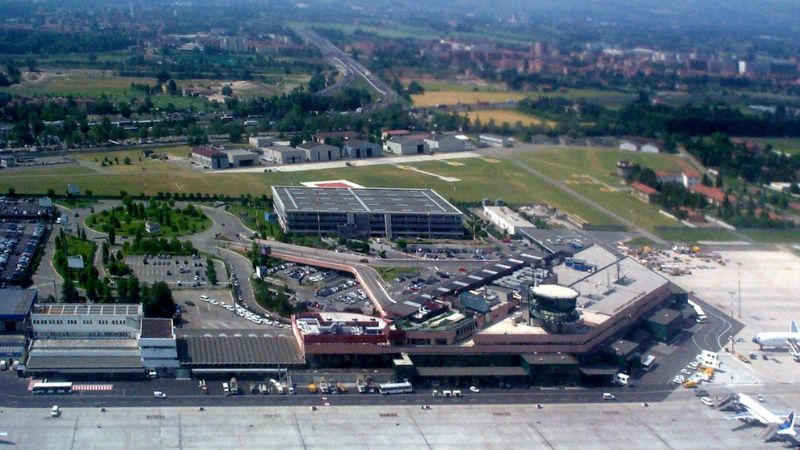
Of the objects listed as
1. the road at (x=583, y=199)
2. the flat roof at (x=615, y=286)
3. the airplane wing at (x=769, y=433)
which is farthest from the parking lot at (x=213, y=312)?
the road at (x=583, y=199)

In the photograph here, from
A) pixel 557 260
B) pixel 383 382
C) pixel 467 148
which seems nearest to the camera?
pixel 383 382

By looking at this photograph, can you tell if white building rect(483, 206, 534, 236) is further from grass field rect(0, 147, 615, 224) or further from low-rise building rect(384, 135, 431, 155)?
low-rise building rect(384, 135, 431, 155)

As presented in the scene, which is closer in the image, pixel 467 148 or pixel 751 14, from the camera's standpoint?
pixel 467 148

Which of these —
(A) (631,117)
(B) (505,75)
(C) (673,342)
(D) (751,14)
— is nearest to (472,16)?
(D) (751,14)

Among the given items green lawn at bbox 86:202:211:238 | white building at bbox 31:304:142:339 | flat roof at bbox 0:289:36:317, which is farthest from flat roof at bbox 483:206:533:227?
flat roof at bbox 0:289:36:317

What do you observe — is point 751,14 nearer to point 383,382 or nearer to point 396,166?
point 396,166

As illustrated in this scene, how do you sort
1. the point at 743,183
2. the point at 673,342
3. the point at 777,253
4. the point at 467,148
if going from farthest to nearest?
the point at 467,148
the point at 743,183
the point at 777,253
the point at 673,342
